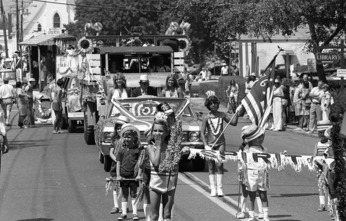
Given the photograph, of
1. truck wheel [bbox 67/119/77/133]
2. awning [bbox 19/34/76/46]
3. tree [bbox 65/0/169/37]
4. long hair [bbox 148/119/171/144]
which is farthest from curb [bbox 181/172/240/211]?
tree [bbox 65/0/169/37]

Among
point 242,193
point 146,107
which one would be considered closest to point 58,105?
point 146,107

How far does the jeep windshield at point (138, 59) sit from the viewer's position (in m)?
24.2

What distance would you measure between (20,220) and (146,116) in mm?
5973

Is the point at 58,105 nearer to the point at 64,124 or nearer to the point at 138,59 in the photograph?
the point at 64,124

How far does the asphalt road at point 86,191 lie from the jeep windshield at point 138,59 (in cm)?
273

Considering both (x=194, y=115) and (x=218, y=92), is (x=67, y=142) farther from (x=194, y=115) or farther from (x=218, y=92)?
→ (x=218, y=92)

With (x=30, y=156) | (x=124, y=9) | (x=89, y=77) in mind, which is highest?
(x=124, y=9)

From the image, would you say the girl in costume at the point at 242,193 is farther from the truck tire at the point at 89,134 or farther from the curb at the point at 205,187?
the truck tire at the point at 89,134

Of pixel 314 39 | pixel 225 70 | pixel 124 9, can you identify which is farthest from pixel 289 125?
pixel 124 9

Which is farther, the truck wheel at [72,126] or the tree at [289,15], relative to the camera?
the tree at [289,15]

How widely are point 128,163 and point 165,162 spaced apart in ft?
7.08

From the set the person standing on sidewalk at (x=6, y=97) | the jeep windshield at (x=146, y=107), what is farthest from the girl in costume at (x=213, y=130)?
the person standing on sidewalk at (x=6, y=97)

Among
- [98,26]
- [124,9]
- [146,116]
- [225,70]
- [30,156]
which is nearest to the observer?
[146,116]

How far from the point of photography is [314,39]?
108 feet
